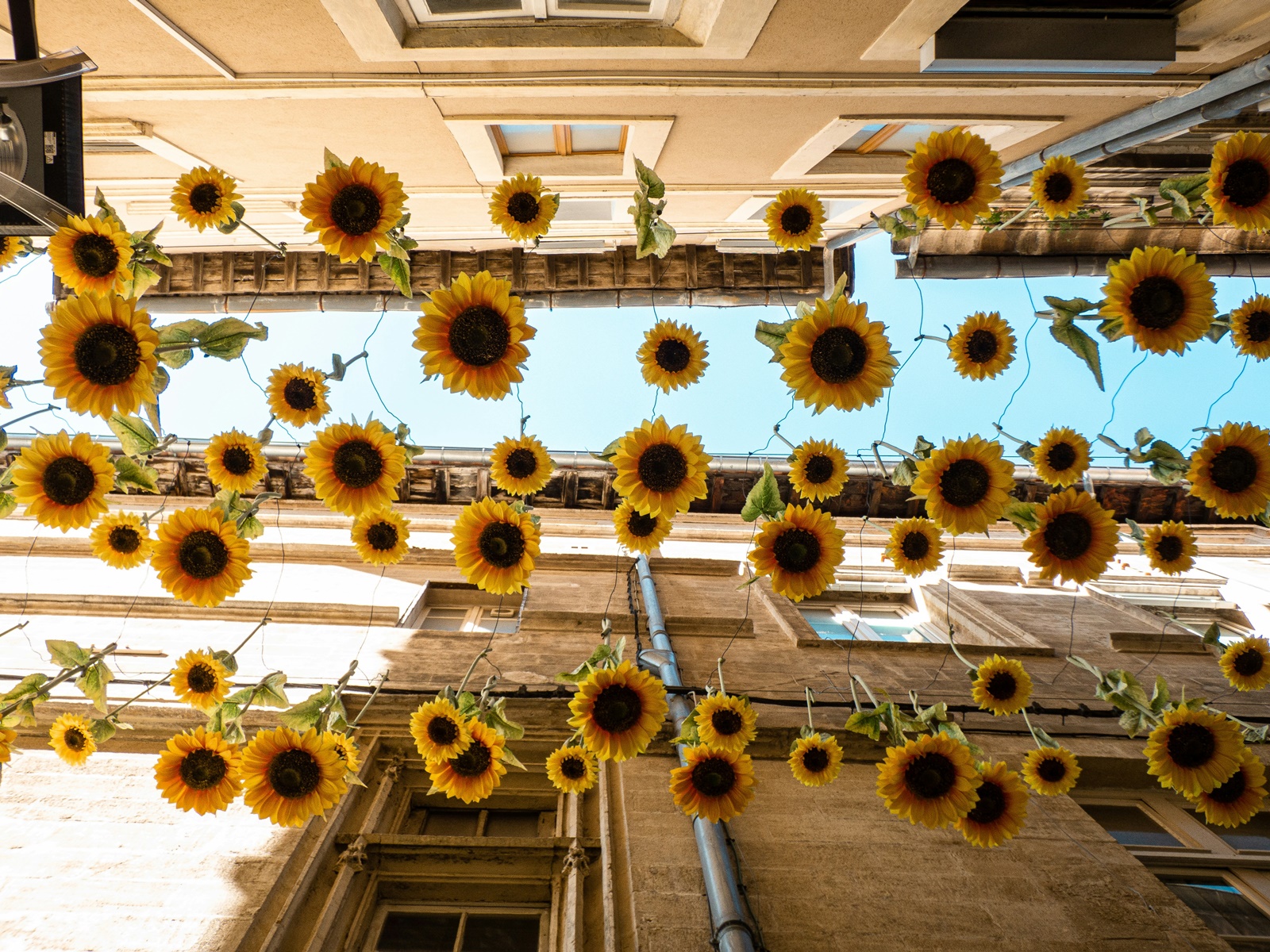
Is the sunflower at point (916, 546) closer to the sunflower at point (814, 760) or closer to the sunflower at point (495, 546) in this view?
the sunflower at point (814, 760)

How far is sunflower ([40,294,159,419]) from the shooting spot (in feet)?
6.02

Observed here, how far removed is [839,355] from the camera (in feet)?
6.57

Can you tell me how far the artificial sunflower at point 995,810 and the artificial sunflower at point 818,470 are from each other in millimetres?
1389

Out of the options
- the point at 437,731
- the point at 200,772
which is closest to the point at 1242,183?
the point at 437,731

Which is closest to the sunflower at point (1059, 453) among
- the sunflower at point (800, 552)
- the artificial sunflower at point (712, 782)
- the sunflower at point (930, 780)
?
the sunflower at point (800, 552)

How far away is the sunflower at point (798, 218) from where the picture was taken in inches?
102

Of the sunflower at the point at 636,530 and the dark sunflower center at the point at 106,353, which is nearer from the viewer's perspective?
the dark sunflower center at the point at 106,353

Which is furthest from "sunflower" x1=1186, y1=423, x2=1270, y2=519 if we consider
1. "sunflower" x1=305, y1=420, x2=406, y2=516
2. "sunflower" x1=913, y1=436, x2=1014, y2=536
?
"sunflower" x1=305, y1=420, x2=406, y2=516

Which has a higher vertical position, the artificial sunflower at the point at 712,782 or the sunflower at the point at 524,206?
the sunflower at the point at 524,206

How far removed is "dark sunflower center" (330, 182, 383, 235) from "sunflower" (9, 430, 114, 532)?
3.73ft

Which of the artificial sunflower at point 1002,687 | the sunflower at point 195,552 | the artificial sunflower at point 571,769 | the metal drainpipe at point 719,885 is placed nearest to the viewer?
the sunflower at point 195,552

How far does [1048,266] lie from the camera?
31.8 ft

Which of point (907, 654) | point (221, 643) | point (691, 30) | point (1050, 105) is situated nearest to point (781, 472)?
point (907, 654)

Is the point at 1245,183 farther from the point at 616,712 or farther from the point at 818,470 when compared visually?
the point at 616,712
